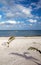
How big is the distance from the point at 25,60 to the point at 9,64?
837 millimetres

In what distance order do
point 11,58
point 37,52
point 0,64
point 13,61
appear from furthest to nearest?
1. point 37,52
2. point 11,58
3. point 13,61
4. point 0,64

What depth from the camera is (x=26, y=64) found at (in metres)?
5.46

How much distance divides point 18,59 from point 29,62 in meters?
0.54

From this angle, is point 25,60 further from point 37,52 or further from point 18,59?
point 37,52

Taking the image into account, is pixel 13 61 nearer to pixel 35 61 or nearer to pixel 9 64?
pixel 9 64

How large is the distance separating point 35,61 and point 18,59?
72 cm

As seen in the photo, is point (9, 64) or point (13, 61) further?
point (13, 61)

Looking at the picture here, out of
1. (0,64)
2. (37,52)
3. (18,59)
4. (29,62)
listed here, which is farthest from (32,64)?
(37,52)

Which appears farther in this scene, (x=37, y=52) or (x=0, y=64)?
(x=37, y=52)

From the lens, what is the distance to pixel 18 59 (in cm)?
599

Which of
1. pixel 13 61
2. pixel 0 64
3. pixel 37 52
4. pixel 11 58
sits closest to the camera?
pixel 0 64

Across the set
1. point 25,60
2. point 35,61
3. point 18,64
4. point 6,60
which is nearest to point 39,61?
point 35,61

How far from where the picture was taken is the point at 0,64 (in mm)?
5348

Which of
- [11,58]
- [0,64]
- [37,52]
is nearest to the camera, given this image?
[0,64]
